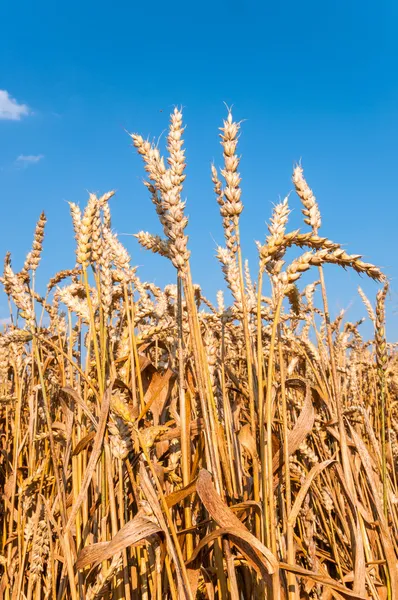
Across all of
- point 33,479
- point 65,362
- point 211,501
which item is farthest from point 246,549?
point 65,362

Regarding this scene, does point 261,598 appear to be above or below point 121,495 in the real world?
below

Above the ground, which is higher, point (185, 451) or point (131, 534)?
point (185, 451)

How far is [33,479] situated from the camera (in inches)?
82.7

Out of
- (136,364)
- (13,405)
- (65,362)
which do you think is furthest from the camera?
(13,405)

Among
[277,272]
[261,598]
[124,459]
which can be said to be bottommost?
[261,598]

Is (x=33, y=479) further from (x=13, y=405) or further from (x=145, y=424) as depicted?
(x=13, y=405)

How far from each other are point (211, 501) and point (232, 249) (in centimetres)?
61

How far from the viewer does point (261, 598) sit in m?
1.30

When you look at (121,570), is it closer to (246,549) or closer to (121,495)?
(121,495)

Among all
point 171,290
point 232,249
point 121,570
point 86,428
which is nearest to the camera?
point 232,249

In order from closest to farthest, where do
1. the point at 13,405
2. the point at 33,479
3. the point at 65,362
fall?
the point at 33,479 < the point at 65,362 < the point at 13,405

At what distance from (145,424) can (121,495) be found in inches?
13.5

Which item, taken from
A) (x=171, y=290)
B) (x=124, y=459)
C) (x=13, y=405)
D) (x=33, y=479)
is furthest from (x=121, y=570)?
(x=13, y=405)

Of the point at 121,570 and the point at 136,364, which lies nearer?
the point at 121,570
